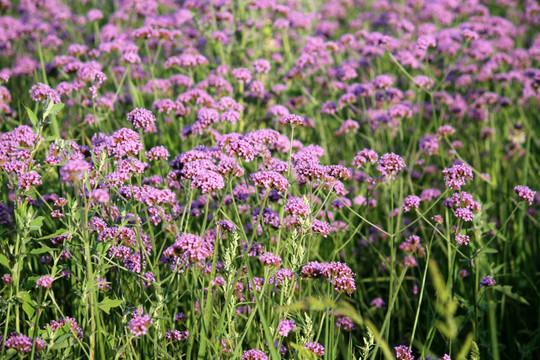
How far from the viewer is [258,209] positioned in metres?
3.31

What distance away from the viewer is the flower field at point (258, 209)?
264 cm

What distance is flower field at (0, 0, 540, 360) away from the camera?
2639 millimetres

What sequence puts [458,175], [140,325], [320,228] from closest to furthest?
[140,325], [320,228], [458,175]

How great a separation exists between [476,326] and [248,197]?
5.26 feet

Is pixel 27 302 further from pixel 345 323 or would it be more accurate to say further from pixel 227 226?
pixel 345 323

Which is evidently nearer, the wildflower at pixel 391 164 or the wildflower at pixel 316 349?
the wildflower at pixel 316 349

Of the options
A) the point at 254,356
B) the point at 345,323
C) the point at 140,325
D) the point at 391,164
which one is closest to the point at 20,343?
the point at 140,325

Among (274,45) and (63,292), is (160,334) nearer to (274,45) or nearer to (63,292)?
(63,292)

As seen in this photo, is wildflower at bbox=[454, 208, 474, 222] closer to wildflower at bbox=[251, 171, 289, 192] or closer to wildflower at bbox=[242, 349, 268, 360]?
wildflower at bbox=[251, 171, 289, 192]

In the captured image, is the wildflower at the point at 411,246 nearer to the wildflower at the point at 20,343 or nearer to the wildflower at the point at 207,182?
the wildflower at the point at 207,182

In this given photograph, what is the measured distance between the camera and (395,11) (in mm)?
8641

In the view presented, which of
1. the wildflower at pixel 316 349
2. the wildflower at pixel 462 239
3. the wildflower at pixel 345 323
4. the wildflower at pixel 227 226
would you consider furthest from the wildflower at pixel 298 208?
the wildflower at pixel 462 239

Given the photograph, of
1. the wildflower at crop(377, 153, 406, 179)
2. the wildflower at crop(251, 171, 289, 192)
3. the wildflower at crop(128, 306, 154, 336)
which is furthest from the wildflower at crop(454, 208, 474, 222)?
the wildflower at crop(128, 306, 154, 336)

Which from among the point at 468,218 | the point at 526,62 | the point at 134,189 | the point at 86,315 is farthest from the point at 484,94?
the point at 86,315
